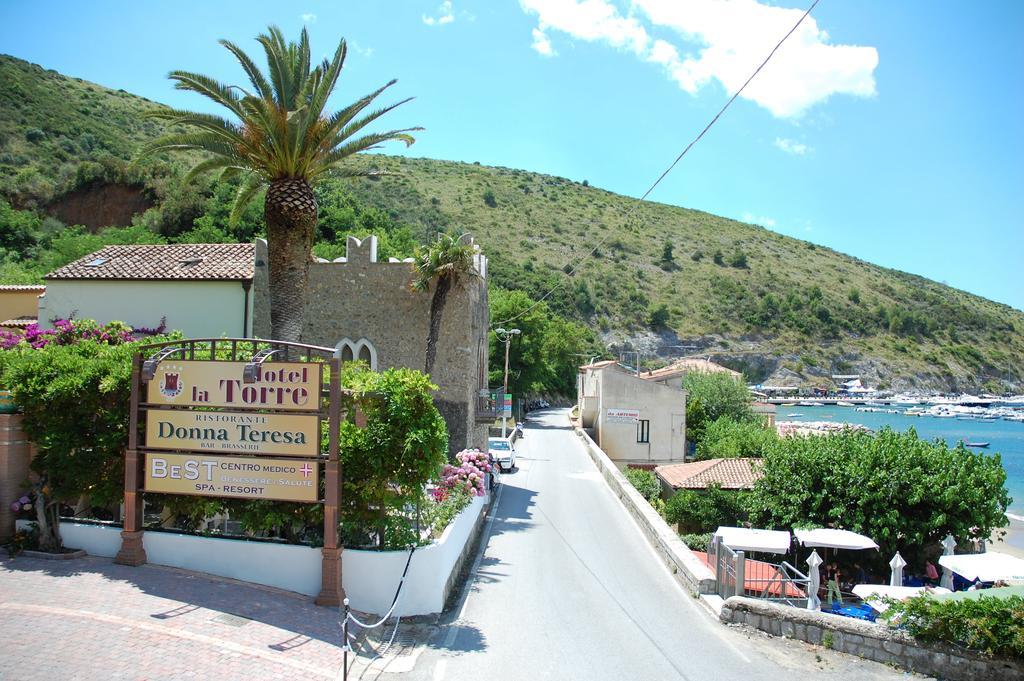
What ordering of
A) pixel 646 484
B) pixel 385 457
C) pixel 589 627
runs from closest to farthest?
pixel 385 457
pixel 589 627
pixel 646 484

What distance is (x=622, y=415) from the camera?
4325cm

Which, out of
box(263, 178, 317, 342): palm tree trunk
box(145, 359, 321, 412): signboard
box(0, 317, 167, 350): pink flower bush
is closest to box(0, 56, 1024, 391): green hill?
box(0, 317, 167, 350): pink flower bush

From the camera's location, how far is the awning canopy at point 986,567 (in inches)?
658

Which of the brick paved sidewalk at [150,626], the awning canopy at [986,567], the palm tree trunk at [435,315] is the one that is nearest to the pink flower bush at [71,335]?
the brick paved sidewalk at [150,626]

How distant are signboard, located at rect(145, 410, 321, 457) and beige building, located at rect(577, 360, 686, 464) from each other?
32849 mm

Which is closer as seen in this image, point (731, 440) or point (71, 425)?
point (71, 425)

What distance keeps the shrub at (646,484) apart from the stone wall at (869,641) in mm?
21568

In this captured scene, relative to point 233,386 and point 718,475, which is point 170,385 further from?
point 718,475

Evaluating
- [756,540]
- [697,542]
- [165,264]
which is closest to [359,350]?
[165,264]

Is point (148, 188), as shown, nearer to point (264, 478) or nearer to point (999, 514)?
point (264, 478)

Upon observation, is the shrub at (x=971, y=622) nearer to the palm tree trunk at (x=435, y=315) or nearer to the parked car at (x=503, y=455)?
the palm tree trunk at (x=435, y=315)

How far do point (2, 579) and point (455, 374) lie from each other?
555 inches

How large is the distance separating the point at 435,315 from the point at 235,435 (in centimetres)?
1171

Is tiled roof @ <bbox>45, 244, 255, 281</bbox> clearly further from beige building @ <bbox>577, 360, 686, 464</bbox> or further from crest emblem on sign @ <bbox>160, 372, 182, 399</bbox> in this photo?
beige building @ <bbox>577, 360, 686, 464</bbox>
